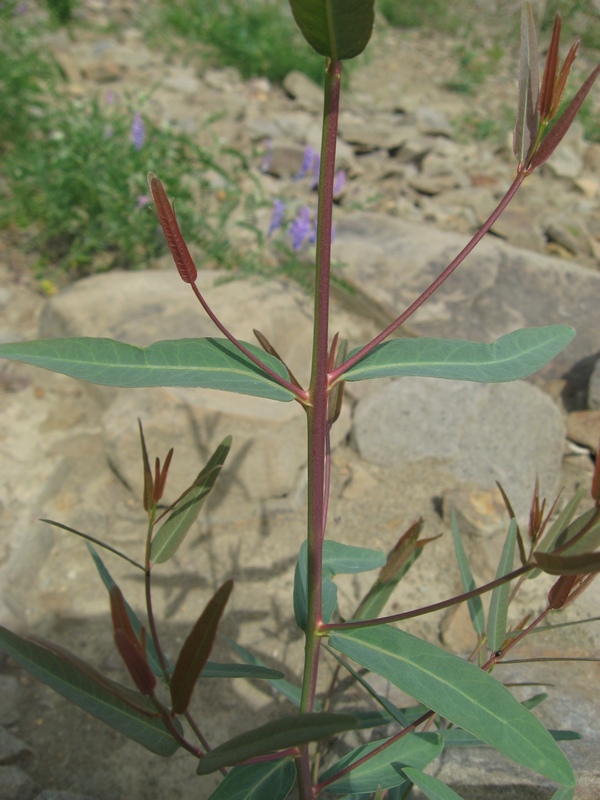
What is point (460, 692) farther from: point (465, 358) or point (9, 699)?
point (9, 699)

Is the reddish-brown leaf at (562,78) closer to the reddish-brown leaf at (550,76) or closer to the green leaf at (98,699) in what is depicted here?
the reddish-brown leaf at (550,76)

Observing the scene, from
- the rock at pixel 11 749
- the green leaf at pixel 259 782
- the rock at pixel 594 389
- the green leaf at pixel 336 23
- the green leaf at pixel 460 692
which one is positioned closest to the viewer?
the green leaf at pixel 336 23

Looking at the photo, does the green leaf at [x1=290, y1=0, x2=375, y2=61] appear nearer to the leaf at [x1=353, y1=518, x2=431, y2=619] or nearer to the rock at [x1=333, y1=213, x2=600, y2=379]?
the leaf at [x1=353, y1=518, x2=431, y2=619]

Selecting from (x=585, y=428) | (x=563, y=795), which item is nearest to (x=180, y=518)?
(x=563, y=795)

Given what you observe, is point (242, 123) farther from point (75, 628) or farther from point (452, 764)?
point (452, 764)

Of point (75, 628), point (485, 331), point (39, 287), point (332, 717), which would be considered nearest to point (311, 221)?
point (485, 331)

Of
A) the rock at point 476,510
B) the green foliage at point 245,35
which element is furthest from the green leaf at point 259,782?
the green foliage at point 245,35
